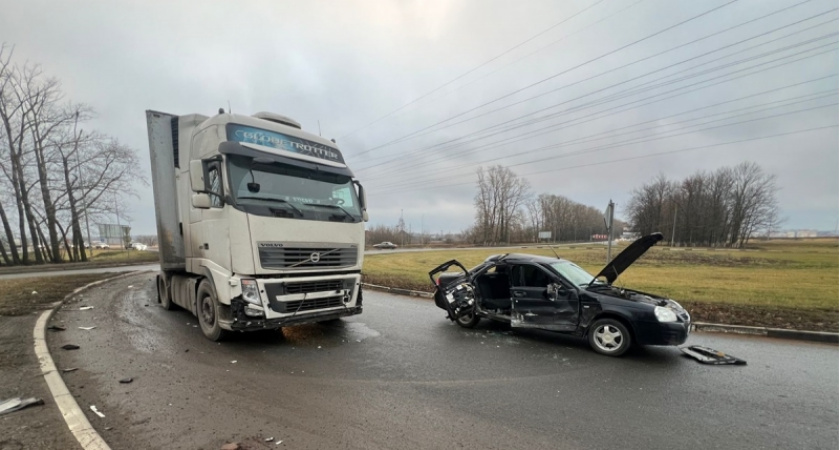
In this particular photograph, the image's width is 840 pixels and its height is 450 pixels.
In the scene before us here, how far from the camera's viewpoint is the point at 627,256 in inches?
259

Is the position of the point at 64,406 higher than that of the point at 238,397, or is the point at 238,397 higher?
the point at 64,406

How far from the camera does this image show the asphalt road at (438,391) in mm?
3050

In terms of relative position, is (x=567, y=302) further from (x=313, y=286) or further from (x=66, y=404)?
(x=66, y=404)

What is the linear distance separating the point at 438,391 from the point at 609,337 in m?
3.03

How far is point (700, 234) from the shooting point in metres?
62.1

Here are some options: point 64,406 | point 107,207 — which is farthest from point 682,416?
point 107,207

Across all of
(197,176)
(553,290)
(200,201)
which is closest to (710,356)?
(553,290)

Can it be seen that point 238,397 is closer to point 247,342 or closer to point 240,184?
point 247,342

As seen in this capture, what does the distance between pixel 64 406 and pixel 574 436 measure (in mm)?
4706

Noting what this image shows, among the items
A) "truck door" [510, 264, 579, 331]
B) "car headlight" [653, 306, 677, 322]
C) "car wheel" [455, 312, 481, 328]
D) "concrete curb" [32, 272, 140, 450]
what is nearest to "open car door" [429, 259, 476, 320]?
"car wheel" [455, 312, 481, 328]

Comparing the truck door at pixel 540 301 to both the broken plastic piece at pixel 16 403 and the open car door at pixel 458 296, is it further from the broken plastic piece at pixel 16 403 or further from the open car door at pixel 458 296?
the broken plastic piece at pixel 16 403

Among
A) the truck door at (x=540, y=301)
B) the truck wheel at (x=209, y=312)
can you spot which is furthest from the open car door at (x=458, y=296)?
Result: the truck wheel at (x=209, y=312)

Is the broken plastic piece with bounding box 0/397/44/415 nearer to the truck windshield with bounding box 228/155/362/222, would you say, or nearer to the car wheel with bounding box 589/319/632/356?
the truck windshield with bounding box 228/155/362/222

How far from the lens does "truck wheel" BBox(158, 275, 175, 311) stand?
26.1ft
